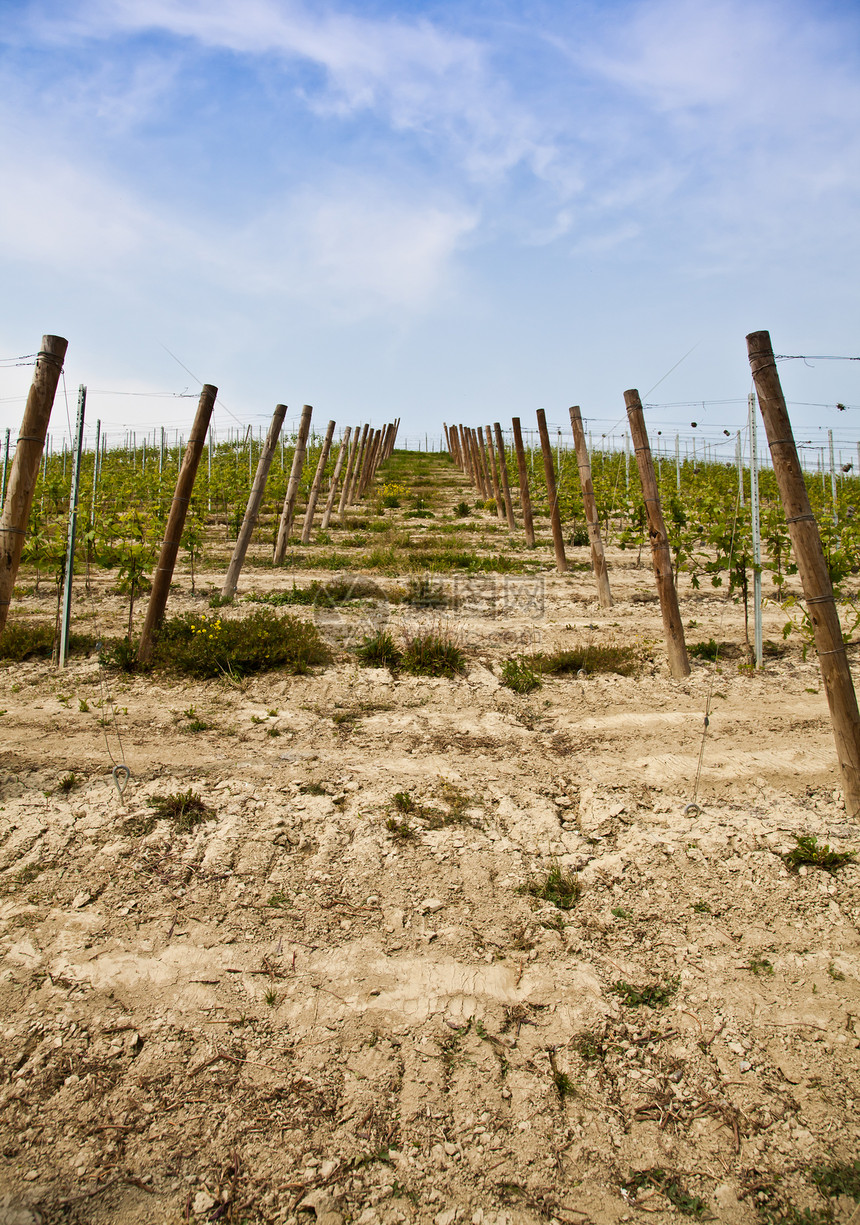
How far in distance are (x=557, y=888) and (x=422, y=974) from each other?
82 centimetres

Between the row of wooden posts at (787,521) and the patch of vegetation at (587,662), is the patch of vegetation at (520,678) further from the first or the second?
the row of wooden posts at (787,521)

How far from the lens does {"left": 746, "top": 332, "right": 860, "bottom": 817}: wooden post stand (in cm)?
352

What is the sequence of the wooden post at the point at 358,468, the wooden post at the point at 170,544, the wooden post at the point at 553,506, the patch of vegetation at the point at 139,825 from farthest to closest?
the wooden post at the point at 358,468
the wooden post at the point at 553,506
the wooden post at the point at 170,544
the patch of vegetation at the point at 139,825

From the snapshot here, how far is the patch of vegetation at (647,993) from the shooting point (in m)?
2.45

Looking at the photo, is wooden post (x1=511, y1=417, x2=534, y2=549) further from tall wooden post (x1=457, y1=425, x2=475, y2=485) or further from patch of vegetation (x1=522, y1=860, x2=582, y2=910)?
tall wooden post (x1=457, y1=425, x2=475, y2=485)

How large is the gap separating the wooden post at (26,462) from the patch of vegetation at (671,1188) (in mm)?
4029

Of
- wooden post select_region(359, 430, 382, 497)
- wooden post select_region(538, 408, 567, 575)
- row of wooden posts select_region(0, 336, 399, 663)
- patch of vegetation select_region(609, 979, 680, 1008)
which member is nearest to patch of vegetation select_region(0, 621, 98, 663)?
row of wooden posts select_region(0, 336, 399, 663)

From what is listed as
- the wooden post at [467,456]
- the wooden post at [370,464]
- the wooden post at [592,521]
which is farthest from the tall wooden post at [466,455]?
the wooden post at [592,521]

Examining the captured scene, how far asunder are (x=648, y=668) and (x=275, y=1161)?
4.93m

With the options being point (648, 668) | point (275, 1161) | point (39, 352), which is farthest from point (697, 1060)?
point (39, 352)

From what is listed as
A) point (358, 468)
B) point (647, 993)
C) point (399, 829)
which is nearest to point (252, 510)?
point (399, 829)

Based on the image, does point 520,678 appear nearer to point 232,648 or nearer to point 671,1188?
A: point 232,648

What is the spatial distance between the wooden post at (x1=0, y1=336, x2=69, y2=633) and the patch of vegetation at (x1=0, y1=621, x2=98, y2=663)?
2126 mm

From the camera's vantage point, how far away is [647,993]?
2.49 metres
